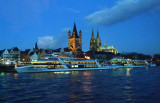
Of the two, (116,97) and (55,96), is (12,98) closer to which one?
(55,96)

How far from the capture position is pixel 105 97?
25.6 m

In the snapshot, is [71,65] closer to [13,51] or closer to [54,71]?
[54,71]

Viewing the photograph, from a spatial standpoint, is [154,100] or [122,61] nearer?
[154,100]

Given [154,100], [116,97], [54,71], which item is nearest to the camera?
[154,100]

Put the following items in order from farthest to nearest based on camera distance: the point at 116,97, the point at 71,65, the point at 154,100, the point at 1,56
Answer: the point at 1,56
the point at 71,65
the point at 116,97
the point at 154,100

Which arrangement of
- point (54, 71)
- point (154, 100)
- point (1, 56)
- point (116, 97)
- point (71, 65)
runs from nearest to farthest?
point (154, 100) → point (116, 97) → point (54, 71) → point (71, 65) → point (1, 56)

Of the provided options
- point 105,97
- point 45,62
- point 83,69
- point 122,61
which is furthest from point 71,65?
point 105,97

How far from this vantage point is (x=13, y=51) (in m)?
108

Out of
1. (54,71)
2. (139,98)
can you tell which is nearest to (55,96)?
(139,98)

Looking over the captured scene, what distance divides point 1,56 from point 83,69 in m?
48.4

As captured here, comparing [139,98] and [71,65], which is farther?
[71,65]

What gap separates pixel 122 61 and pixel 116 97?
86199 millimetres

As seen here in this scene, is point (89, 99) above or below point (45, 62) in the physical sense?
below

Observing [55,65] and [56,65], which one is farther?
[56,65]
